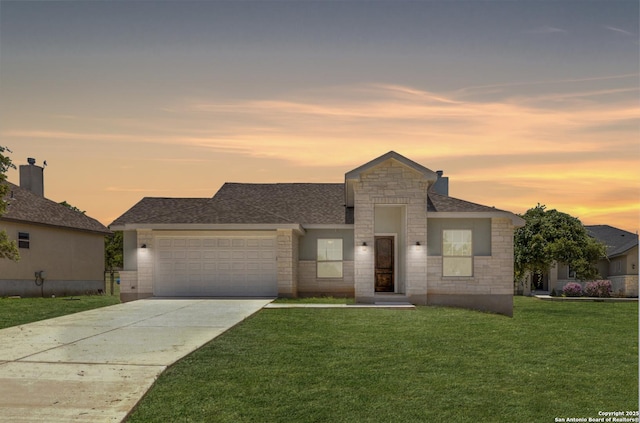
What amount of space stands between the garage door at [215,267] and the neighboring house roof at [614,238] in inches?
992

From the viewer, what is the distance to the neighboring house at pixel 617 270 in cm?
3531

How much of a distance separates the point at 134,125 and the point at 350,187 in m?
8.01

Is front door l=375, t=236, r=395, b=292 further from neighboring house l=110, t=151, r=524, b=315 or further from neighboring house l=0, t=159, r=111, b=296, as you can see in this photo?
neighboring house l=0, t=159, r=111, b=296

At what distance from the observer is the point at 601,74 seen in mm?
11336

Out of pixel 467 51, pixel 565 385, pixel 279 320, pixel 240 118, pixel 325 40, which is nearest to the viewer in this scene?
pixel 565 385

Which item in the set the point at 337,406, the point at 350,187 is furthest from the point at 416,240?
the point at 337,406

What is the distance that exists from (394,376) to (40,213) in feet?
89.3

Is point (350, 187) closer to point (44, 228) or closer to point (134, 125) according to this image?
point (134, 125)

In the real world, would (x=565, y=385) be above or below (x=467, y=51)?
below

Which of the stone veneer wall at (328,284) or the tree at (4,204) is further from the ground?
A: the tree at (4,204)

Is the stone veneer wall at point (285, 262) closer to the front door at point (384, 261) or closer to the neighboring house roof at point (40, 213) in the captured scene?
the front door at point (384, 261)

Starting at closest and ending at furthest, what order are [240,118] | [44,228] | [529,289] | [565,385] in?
[565,385] < [240,118] < [44,228] < [529,289]

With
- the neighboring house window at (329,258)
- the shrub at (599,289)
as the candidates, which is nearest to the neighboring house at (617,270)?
the shrub at (599,289)

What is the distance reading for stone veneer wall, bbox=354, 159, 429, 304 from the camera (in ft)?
64.6
